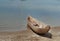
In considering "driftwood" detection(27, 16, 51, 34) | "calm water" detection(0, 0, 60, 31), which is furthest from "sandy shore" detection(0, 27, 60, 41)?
"calm water" detection(0, 0, 60, 31)

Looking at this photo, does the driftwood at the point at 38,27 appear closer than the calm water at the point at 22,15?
Yes

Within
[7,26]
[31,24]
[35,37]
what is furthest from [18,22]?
[35,37]

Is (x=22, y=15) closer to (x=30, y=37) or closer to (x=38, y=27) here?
(x=38, y=27)

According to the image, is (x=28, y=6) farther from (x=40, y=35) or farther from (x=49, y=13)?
(x=40, y=35)

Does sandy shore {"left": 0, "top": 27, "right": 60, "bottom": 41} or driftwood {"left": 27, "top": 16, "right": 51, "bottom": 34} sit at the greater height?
driftwood {"left": 27, "top": 16, "right": 51, "bottom": 34}

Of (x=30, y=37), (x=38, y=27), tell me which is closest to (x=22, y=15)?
(x=38, y=27)

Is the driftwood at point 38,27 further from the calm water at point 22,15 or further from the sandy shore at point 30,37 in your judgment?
the calm water at point 22,15

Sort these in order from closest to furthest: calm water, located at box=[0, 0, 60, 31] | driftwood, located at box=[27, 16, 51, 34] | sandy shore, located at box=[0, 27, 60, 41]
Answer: sandy shore, located at box=[0, 27, 60, 41]
driftwood, located at box=[27, 16, 51, 34]
calm water, located at box=[0, 0, 60, 31]

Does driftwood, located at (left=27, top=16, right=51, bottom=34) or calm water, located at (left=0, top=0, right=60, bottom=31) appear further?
calm water, located at (left=0, top=0, right=60, bottom=31)

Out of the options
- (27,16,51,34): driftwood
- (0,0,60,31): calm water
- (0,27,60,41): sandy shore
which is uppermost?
(27,16,51,34): driftwood

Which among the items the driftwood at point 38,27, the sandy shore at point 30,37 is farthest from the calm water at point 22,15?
the sandy shore at point 30,37

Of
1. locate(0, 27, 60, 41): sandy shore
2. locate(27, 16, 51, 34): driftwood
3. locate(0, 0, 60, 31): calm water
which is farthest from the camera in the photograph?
locate(0, 0, 60, 31): calm water

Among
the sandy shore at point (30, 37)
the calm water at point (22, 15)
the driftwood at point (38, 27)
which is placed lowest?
the calm water at point (22, 15)

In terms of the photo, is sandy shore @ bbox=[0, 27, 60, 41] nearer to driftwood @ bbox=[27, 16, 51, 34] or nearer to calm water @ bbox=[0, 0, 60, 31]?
driftwood @ bbox=[27, 16, 51, 34]
